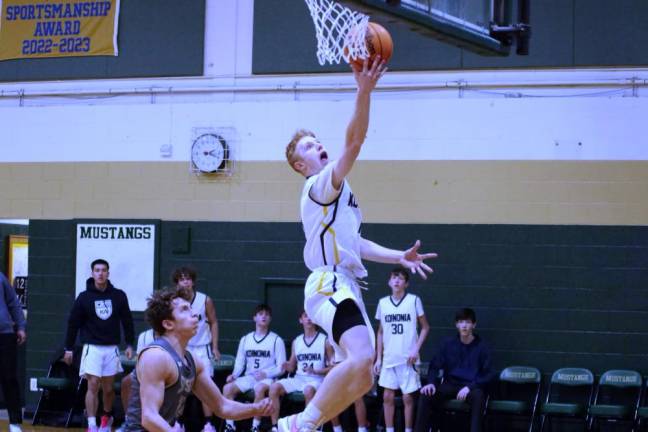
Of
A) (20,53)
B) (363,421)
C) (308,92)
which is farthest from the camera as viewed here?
(20,53)

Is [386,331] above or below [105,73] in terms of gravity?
below

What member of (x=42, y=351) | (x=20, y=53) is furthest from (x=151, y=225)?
(x=20, y=53)

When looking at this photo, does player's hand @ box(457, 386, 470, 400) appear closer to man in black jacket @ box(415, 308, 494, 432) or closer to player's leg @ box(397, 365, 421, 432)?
man in black jacket @ box(415, 308, 494, 432)

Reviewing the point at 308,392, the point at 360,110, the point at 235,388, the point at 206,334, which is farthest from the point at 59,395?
the point at 360,110

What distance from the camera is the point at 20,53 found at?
1407cm

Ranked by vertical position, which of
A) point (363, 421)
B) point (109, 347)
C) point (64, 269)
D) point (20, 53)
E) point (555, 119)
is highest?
point (20, 53)

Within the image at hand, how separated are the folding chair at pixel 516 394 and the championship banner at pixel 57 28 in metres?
6.57

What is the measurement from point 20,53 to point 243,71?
3.24 meters

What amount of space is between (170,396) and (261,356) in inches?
263

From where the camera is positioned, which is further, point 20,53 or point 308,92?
point 20,53

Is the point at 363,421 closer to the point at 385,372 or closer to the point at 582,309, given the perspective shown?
the point at 385,372

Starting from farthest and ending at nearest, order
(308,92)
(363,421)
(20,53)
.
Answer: (20,53), (308,92), (363,421)

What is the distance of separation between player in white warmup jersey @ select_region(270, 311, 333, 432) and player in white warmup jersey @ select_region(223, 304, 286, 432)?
157mm

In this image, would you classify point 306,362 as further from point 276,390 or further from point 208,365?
point 208,365
